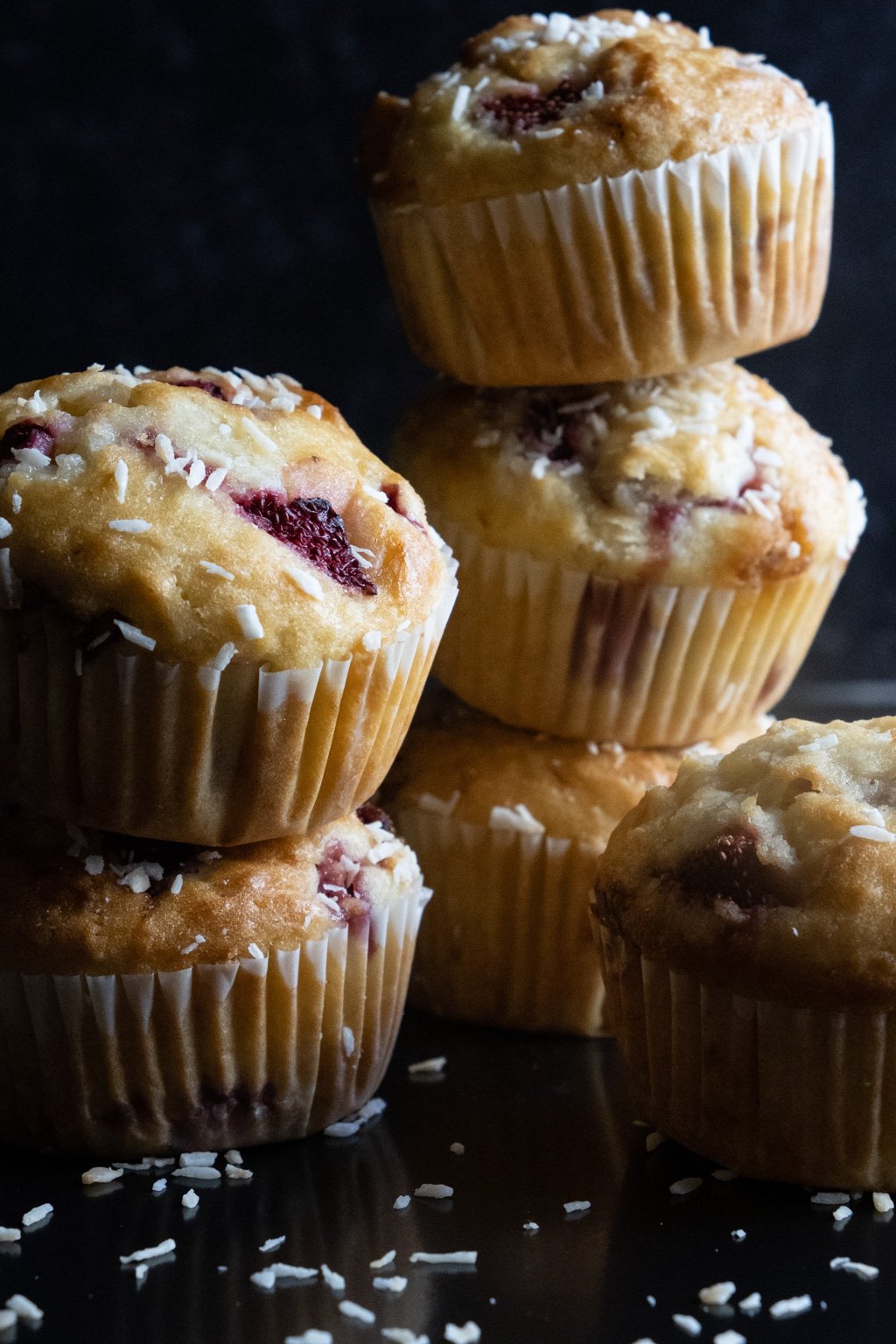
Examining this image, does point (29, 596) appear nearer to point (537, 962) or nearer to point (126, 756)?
point (126, 756)

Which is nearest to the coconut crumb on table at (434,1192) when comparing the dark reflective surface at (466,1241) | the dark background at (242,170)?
the dark reflective surface at (466,1241)

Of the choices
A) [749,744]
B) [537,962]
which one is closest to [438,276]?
[749,744]

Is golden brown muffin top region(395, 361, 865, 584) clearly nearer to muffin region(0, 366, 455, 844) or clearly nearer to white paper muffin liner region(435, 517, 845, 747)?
white paper muffin liner region(435, 517, 845, 747)

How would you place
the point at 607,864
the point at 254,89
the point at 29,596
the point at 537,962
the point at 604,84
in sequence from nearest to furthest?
the point at 29,596, the point at 607,864, the point at 604,84, the point at 537,962, the point at 254,89

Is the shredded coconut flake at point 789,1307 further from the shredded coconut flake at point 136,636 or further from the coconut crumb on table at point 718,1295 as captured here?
the shredded coconut flake at point 136,636

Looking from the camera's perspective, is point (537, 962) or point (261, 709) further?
point (537, 962)

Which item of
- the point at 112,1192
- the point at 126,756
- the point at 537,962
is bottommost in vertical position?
the point at 537,962

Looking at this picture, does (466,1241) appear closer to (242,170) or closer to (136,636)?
(136,636)

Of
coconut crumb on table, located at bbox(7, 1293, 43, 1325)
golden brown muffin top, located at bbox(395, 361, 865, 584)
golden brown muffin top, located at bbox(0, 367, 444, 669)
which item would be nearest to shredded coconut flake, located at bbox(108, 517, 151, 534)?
golden brown muffin top, located at bbox(0, 367, 444, 669)
